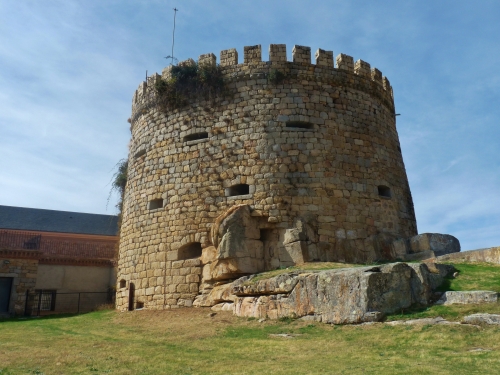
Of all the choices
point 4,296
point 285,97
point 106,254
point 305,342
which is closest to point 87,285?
point 106,254

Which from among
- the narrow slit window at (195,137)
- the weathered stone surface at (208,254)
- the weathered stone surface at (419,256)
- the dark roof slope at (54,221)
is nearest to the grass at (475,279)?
the weathered stone surface at (419,256)

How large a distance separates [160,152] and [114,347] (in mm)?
7755

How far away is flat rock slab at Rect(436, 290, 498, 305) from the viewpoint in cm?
787

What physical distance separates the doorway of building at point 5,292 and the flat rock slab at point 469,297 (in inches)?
687

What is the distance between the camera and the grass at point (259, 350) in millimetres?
5758

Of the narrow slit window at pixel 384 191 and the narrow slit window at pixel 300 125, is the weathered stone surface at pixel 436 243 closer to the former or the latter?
the narrow slit window at pixel 384 191

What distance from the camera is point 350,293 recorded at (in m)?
8.44

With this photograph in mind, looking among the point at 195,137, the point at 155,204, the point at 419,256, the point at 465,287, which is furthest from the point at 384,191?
the point at 155,204

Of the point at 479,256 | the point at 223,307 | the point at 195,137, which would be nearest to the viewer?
the point at 223,307

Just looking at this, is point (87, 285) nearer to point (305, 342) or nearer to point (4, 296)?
point (4, 296)

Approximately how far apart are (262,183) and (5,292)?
1308 cm

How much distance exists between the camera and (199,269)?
1254cm

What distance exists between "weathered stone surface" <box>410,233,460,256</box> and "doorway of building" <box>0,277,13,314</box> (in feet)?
53.2

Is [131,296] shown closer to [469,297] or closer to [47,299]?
[469,297]
